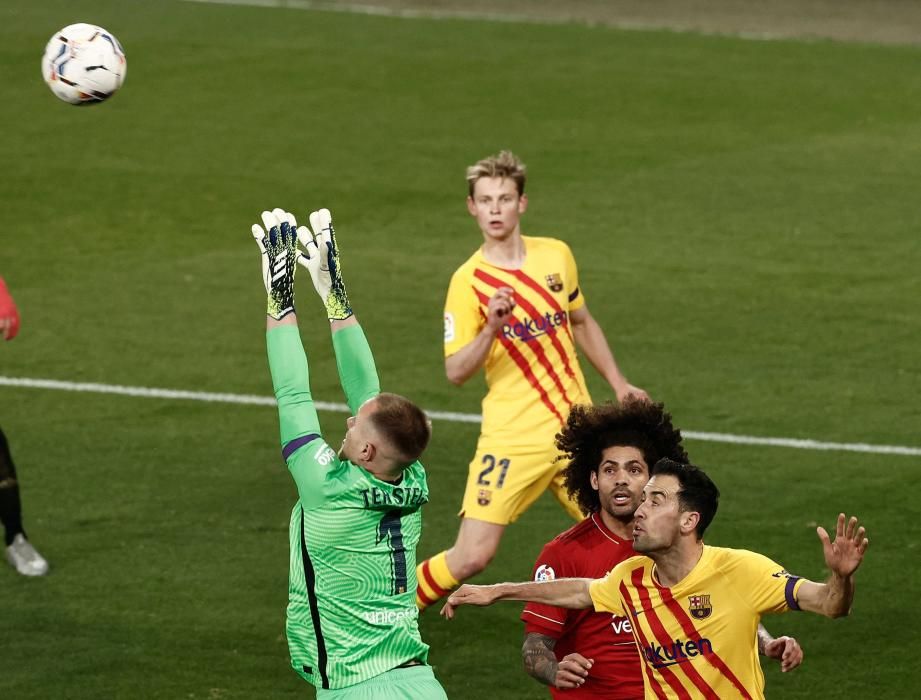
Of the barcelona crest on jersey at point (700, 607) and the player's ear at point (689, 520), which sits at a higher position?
the player's ear at point (689, 520)

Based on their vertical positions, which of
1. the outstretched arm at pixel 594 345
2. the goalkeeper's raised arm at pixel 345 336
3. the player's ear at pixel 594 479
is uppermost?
the goalkeeper's raised arm at pixel 345 336

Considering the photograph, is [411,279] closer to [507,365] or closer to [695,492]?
[507,365]

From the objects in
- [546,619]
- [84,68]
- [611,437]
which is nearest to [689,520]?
[546,619]

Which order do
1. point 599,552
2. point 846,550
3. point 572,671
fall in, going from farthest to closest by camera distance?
point 599,552 → point 572,671 → point 846,550

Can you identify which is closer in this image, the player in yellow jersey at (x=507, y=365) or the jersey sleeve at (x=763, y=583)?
the jersey sleeve at (x=763, y=583)

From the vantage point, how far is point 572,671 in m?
6.68

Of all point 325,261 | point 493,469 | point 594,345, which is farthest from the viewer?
point 594,345

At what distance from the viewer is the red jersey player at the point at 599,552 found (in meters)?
6.98

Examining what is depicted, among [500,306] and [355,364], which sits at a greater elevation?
[500,306]

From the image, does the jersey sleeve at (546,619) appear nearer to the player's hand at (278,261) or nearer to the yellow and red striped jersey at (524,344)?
the player's hand at (278,261)

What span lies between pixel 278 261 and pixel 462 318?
2.99 m

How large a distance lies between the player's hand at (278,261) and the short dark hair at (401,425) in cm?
49

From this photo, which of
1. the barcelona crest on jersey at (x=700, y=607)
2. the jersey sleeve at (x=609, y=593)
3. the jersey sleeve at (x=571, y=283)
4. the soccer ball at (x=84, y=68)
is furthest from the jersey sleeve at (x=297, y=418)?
the soccer ball at (x=84, y=68)

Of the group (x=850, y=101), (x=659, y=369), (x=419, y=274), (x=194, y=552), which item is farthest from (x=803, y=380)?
(x=850, y=101)
